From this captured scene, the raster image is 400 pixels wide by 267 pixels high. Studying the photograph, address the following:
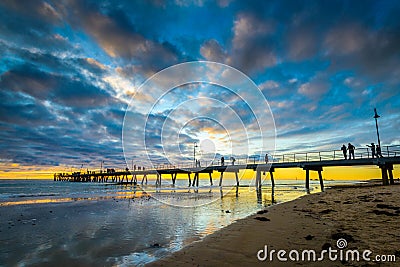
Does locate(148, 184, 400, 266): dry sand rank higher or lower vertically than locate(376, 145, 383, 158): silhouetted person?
lower

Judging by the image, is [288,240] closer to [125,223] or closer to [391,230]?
[391,230]

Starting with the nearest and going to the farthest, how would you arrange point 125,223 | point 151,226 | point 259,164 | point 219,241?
1. point 219,241
2. point 151,226
3. point 125,223
4. point 259,164

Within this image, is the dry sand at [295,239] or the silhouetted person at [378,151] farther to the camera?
the silhouetted person at [378,151]

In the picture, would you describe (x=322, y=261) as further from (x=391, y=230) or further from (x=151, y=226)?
(x=151, y=226)

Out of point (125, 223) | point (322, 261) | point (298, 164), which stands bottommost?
point (125, 223)

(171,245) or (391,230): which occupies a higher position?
(391,230)

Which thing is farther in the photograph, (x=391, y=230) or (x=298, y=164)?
(x=298, y=164)

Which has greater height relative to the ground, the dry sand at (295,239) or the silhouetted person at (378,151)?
the silhouetted person at (378,151)

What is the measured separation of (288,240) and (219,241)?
6.62 feet

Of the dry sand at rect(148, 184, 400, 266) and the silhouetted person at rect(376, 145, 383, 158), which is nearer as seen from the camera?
the dry sand at rect(148, 184, 400, 266)

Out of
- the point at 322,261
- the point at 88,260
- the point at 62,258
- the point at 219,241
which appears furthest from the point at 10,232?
the point at 322,261

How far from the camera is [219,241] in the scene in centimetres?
700

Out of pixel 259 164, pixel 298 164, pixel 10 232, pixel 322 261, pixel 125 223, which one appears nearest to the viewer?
pixel 322 261

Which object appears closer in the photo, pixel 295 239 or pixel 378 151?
pixel 295 239
